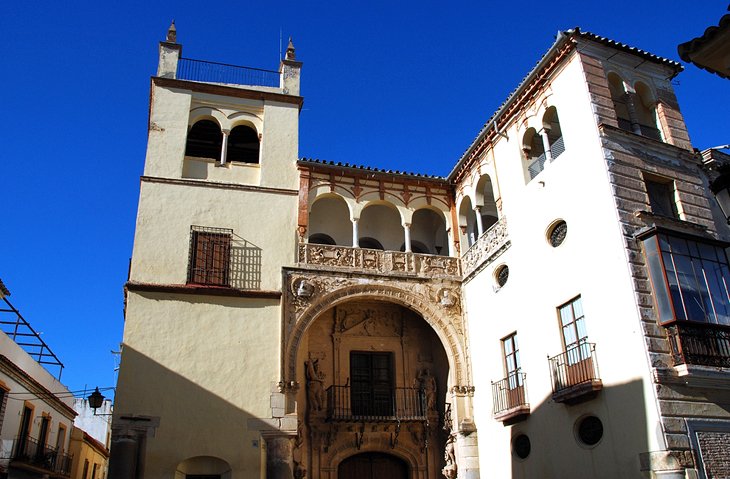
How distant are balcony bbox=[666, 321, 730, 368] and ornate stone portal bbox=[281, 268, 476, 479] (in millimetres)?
6356

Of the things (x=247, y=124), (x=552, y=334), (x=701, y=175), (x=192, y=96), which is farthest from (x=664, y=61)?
(x=192, y=96)

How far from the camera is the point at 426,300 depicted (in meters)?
17.1

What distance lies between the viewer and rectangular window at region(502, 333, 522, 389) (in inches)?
575

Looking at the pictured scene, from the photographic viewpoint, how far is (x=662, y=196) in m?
13.3

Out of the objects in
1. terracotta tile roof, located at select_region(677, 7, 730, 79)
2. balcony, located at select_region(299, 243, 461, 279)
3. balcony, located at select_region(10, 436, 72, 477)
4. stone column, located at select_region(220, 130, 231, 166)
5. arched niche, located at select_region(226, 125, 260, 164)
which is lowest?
balcony, located at select_region(10, 436, 72, 477)

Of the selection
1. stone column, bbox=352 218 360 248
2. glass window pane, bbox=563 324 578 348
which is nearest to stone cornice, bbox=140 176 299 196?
stone column, bbox=352 218 360 248

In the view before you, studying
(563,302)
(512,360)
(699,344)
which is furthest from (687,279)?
(512,360)

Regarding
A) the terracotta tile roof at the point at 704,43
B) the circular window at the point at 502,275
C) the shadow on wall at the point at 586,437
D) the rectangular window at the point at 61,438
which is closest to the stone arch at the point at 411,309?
the circular window at the point at 502,275

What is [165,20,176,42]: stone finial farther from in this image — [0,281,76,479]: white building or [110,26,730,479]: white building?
[0,281,76,479]: white building

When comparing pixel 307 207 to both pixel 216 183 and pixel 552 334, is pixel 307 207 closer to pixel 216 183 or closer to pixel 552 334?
pixel 216 183

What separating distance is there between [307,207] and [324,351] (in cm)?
393

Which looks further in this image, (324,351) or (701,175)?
(324,351)

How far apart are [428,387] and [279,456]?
15.8 feet

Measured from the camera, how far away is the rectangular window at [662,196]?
13.1m
